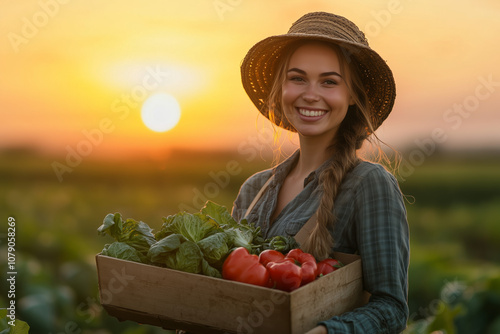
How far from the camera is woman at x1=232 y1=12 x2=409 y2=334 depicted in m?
2.51

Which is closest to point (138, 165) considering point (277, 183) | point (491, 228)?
point (277, 183)

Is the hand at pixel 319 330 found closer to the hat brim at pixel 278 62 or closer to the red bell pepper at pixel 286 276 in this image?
the red bell pepper at pixel 286 276

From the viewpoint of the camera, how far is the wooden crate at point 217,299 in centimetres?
212

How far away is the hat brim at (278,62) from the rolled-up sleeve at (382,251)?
0.70 m

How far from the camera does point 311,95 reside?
2.84m

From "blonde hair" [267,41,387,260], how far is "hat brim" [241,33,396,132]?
5 centimetres

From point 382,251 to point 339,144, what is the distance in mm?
755

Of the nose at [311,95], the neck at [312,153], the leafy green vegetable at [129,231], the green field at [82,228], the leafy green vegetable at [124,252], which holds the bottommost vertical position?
the green field at [82,228]

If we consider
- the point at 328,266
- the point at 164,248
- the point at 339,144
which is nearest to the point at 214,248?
the point at 164,248

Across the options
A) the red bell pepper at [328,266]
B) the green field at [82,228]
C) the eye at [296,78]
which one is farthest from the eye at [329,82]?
the green field at [82,228]

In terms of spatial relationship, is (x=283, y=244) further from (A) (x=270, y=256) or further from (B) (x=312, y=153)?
(B) (x=312, y=153)

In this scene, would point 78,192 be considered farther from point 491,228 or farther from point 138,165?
point 491,228

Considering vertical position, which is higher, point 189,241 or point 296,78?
point 296,78

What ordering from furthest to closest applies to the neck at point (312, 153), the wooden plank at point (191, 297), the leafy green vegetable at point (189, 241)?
the neck at point (312, 153), the leafy green vegetable at point (189, 241), the wooden plank at point (191, 297)
